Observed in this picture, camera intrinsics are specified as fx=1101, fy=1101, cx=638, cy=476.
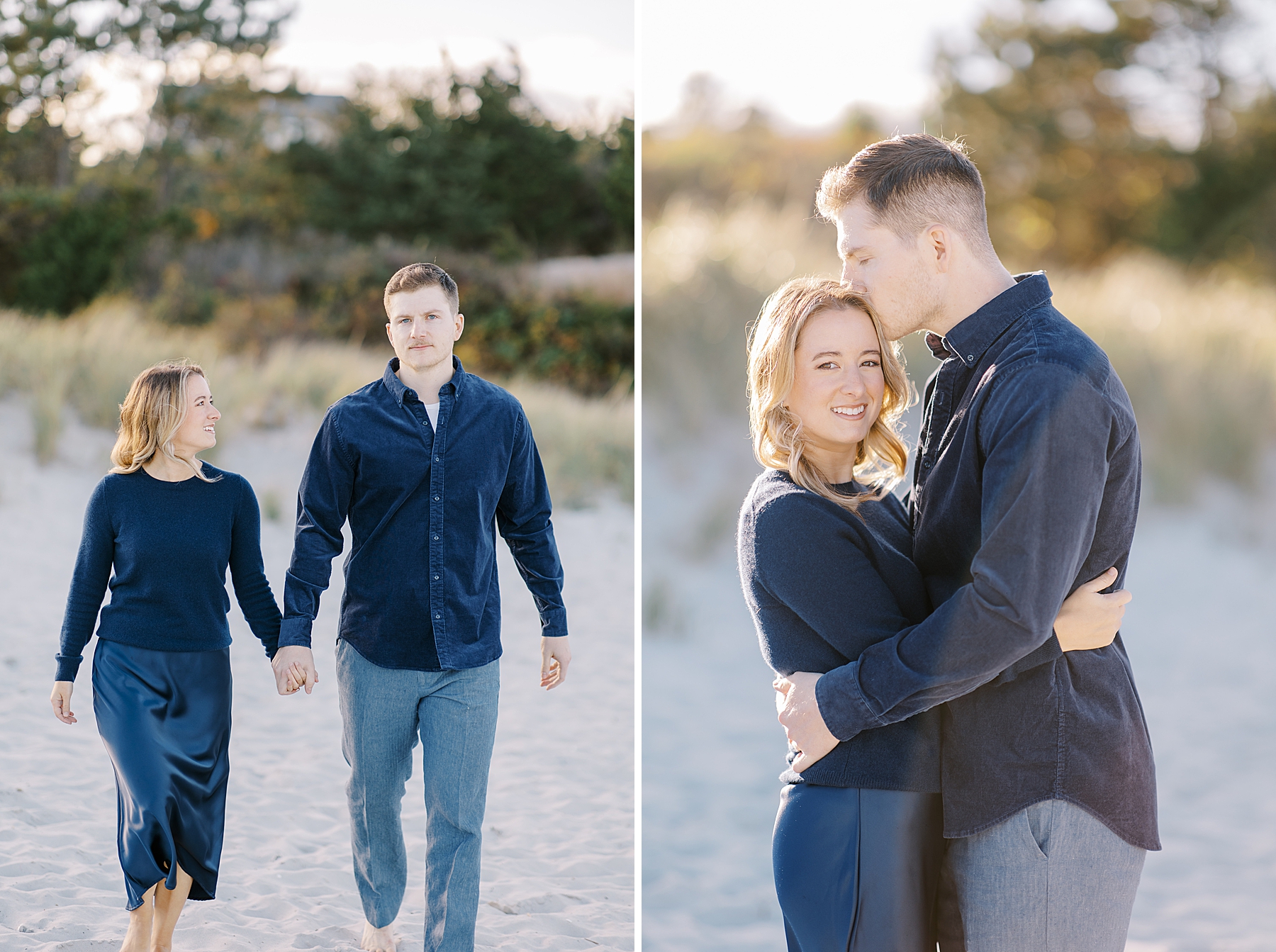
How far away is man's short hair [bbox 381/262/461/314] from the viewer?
221 centimetres

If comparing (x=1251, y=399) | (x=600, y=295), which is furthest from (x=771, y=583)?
(x=600, y=295)

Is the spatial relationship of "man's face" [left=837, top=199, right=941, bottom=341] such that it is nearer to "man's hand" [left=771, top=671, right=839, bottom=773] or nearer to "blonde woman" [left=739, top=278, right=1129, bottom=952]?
"blonde woman" [left=739, top=278, right=1129, bottom=952]

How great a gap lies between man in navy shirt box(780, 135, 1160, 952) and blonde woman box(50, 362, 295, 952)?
1.27 meters

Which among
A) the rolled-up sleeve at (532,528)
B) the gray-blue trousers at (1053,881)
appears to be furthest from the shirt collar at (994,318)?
the rolled-up sleeve at (532,528)

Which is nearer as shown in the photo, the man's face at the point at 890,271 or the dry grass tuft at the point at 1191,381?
the man's face at the point at 890,271

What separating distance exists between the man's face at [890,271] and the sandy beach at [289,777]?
89.3 inches

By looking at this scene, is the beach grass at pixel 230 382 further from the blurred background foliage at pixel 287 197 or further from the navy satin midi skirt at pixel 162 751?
the navy satin midi skirt at pixel 162 751

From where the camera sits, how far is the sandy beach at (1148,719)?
395 cm

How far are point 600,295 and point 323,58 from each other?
3.69m

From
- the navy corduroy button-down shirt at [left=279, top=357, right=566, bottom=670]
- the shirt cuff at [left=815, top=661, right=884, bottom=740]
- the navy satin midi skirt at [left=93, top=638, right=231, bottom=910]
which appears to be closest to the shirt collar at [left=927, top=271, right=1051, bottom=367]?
the shirt cuff at [left=815, top=661, right=884, bottom=740]

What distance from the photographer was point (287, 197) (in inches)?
425

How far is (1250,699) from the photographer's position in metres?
5.80

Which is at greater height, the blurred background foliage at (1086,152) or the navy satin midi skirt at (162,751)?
the blurred background foliage at (1086,152)

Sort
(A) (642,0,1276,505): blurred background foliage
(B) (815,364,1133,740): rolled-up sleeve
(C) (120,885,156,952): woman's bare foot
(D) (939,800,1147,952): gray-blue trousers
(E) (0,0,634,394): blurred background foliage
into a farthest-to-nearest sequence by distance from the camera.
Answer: (A) (642,0,1276,505): blurred background foliage → (E) (0,0,634,394): blurred background foliage → (C) (120,885,156,952): woman's bare foot → (D) (939,800,1147,952): gray-blue trousers → (B) (815,364,1133,740): rolled-up sleeve
